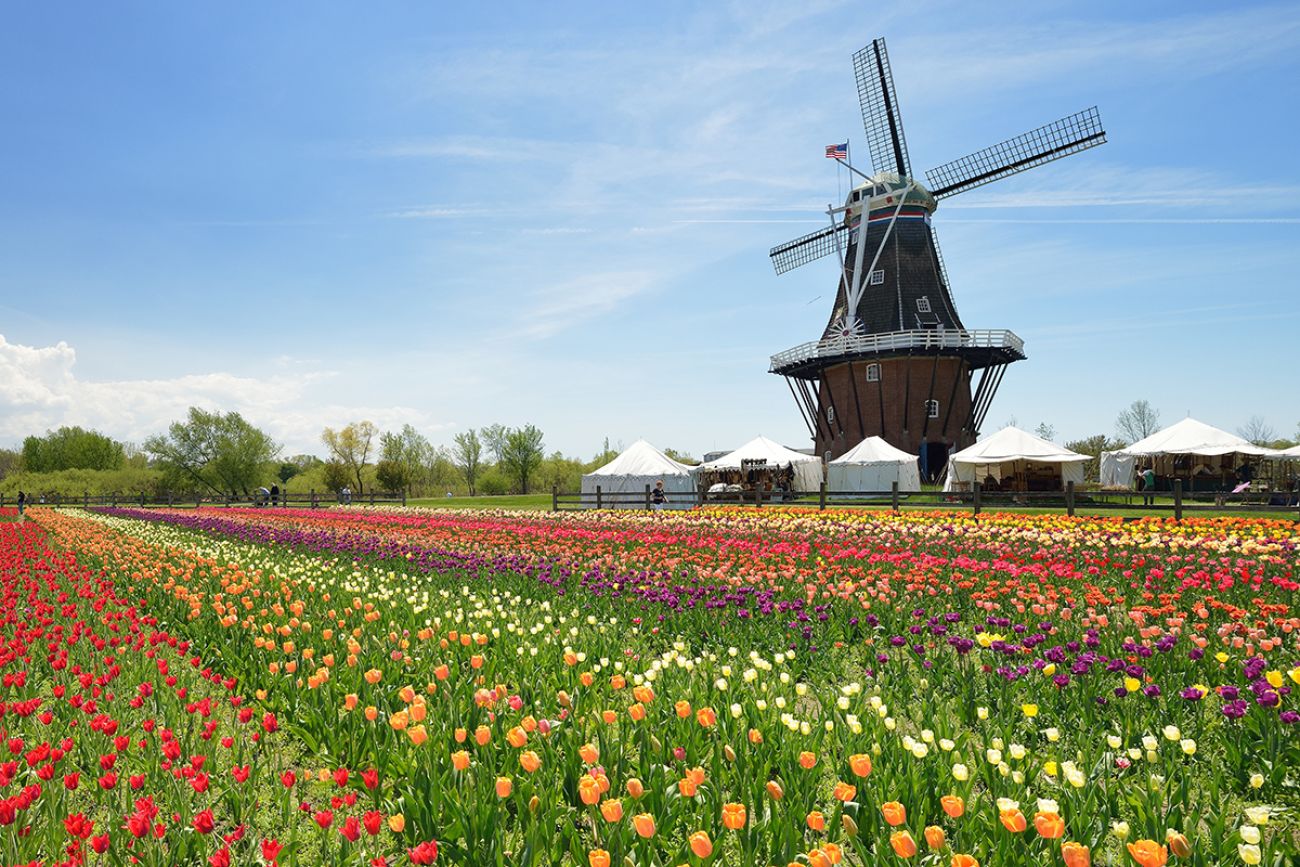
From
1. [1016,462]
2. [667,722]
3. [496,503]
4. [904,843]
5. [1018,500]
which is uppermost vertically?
[1016,462]

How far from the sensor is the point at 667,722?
3.76 m

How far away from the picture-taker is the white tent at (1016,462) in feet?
88.3

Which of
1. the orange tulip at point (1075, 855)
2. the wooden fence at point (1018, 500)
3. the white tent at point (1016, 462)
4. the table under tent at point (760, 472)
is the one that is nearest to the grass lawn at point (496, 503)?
the wooden fence at point (1018, 500)

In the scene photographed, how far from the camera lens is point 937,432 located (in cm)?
3706

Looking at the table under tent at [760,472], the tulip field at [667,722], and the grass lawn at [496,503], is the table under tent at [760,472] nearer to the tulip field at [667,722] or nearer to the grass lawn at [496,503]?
the grass lawn at [496,503]

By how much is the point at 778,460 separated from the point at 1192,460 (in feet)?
57.3

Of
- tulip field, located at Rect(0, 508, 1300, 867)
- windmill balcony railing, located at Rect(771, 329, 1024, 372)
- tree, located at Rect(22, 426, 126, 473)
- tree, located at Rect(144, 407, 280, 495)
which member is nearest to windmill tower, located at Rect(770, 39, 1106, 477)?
windmill balcony railing, located at Rect(771, 329, 1024, 372)

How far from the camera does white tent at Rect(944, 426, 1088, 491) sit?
88.3 ft

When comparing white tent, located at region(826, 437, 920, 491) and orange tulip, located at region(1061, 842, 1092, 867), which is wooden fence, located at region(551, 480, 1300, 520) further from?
orange tulip, located at region(1061, 842, 1092, 867)

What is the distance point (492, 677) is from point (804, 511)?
17.1 meters

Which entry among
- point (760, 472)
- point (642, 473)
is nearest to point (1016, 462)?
point (760, 472)

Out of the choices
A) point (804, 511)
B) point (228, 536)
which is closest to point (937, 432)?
point (804, 511)

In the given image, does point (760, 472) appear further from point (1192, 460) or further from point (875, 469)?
point (1192, 460)

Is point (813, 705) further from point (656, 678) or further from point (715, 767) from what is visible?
point (715, 767)
